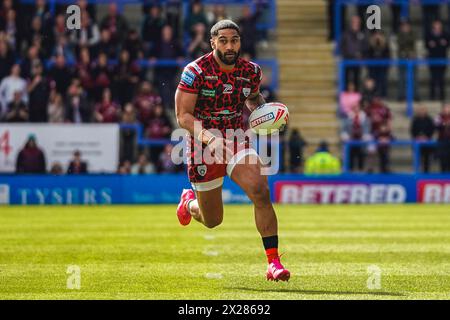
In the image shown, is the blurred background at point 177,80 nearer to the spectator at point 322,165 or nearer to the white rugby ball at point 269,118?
the spectator at point 322,165

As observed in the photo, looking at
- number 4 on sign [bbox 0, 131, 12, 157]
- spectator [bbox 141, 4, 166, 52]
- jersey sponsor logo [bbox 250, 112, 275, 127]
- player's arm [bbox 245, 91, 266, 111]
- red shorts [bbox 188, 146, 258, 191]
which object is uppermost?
spectator [bbox 141, 4, 166, 52]

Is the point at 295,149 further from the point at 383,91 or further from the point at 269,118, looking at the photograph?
the point at 269,118

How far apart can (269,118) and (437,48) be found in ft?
62.0

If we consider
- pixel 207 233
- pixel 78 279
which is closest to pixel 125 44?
pixel 207 233

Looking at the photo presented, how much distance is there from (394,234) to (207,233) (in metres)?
3.03

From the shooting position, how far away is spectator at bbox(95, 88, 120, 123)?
27.5 meters

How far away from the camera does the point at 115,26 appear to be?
28859 millimetres

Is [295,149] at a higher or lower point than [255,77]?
lower

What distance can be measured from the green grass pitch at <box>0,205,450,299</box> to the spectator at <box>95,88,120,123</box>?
4494 millimetres

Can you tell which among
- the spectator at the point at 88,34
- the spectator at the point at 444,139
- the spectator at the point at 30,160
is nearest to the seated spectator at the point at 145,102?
the spectator at the point at 88,34

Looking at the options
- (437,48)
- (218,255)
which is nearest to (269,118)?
(218,255)

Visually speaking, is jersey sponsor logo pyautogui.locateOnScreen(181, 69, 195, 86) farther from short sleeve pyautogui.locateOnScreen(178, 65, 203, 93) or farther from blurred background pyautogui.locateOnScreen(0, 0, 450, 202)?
blurred background pyautogui.locateOnScreen(0, 0, 450, 202)

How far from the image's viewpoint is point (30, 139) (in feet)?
87.1

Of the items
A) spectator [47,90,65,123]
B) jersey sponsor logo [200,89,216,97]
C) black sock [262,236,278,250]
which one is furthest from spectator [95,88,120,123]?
black sock [262,236,278,250]
